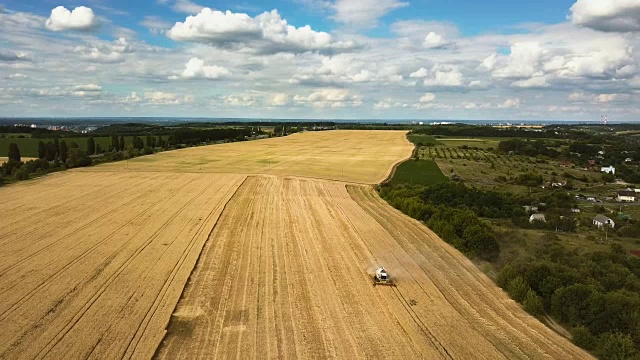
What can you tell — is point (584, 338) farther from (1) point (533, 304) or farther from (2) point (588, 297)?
(1) point (533, 304)

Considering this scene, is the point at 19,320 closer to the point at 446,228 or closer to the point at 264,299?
the point at 264,299

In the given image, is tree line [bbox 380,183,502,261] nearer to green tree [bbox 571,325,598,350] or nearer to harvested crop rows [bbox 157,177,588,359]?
harvested crop rows [bbox 157,177,588,359]

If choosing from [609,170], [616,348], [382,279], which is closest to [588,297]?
[616,348]

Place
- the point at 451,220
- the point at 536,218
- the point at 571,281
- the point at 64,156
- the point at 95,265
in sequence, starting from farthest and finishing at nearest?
the point at 64,156 → the point at 536,218 → the point at 451,220 → the point at 95,265 → the point at 571,281

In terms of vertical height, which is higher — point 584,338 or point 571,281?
point 571,281

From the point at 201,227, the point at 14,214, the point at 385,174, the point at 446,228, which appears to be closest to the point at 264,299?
the point at 201,227
